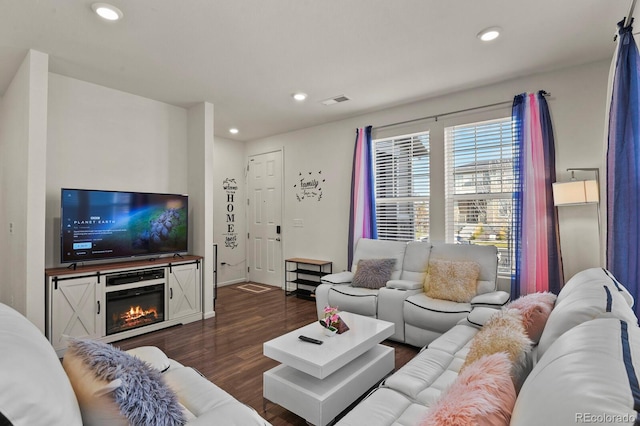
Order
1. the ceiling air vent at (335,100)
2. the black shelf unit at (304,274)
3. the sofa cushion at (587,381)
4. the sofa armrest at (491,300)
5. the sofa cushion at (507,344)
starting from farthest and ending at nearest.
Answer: the black shelf unit at (304,274)
the ceiling air vent at (335,100)
the sofa armrest at (491,300)
the sofa cushion at (507,344)
the sofa cushion at (587,381)

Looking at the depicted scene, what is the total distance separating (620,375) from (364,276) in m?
3.22

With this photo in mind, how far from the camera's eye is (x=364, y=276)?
3.85 metres

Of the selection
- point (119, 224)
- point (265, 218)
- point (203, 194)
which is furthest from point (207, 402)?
point (265, 218)

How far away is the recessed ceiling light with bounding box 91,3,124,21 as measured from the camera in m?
2.27

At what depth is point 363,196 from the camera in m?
4.63

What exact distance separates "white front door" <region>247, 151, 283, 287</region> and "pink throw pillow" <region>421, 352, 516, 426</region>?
4886mm

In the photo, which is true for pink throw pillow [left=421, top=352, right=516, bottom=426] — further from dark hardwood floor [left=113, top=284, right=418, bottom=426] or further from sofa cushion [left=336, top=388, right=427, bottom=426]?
dark hardwood floor [left=113, top=284, right=418, bottom=426]

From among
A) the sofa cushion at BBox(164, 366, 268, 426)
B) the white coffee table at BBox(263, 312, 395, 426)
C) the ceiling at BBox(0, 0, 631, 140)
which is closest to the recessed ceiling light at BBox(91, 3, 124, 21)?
the ceiling at BBox(0, 0, 631, 140)

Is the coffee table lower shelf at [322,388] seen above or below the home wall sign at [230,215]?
below

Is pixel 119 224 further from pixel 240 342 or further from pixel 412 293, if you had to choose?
pixel 412 293

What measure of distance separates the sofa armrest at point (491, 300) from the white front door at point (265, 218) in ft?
11.7

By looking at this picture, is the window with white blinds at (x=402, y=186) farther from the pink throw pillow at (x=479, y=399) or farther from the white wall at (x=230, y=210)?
the pink throw pillow at (x=479, y=399)

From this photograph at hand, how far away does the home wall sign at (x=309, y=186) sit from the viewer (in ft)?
17.4

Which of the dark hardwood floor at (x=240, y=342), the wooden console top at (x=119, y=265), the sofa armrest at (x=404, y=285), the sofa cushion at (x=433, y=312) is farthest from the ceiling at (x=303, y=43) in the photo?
the dark hardwood floor at (x=240, y=342)
